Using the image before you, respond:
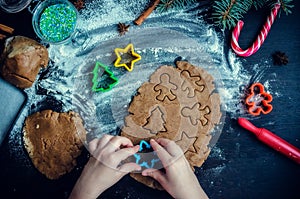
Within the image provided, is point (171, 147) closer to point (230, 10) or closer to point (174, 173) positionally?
point (174, 173)

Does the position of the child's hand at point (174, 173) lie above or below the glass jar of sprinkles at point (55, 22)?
below

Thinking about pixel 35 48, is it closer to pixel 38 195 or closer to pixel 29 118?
pixel 29 118

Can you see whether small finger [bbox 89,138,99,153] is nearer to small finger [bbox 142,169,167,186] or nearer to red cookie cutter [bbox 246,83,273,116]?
small finger [bbox 142,169,167,186]

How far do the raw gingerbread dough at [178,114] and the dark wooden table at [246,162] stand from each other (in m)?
0.07

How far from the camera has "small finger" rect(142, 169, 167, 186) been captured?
Result: 1.50 m

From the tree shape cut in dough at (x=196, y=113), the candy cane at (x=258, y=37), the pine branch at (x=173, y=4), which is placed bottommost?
the tree shape cut in dough at (x=196, y=113)

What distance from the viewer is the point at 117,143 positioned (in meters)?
1.50

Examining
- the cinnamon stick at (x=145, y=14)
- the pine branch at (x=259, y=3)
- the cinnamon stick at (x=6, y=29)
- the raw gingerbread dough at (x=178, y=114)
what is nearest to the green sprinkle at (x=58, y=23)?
the cinnamon stick at (x=6, y=29)

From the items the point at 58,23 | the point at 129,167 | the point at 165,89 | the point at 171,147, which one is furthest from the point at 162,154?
the point at 58,23

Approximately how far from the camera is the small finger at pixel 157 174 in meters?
1.50

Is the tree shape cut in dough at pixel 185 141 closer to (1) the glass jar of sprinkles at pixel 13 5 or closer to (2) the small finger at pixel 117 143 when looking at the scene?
(2) the small finger at pixel 117 143

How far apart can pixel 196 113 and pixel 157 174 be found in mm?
297

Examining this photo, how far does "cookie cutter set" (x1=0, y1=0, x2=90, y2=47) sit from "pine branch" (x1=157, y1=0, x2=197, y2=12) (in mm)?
350

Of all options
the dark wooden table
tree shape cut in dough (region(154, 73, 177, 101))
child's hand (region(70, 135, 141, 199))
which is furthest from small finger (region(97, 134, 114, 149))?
tree shape cut in dough (region(154, 73, 177, 101))
